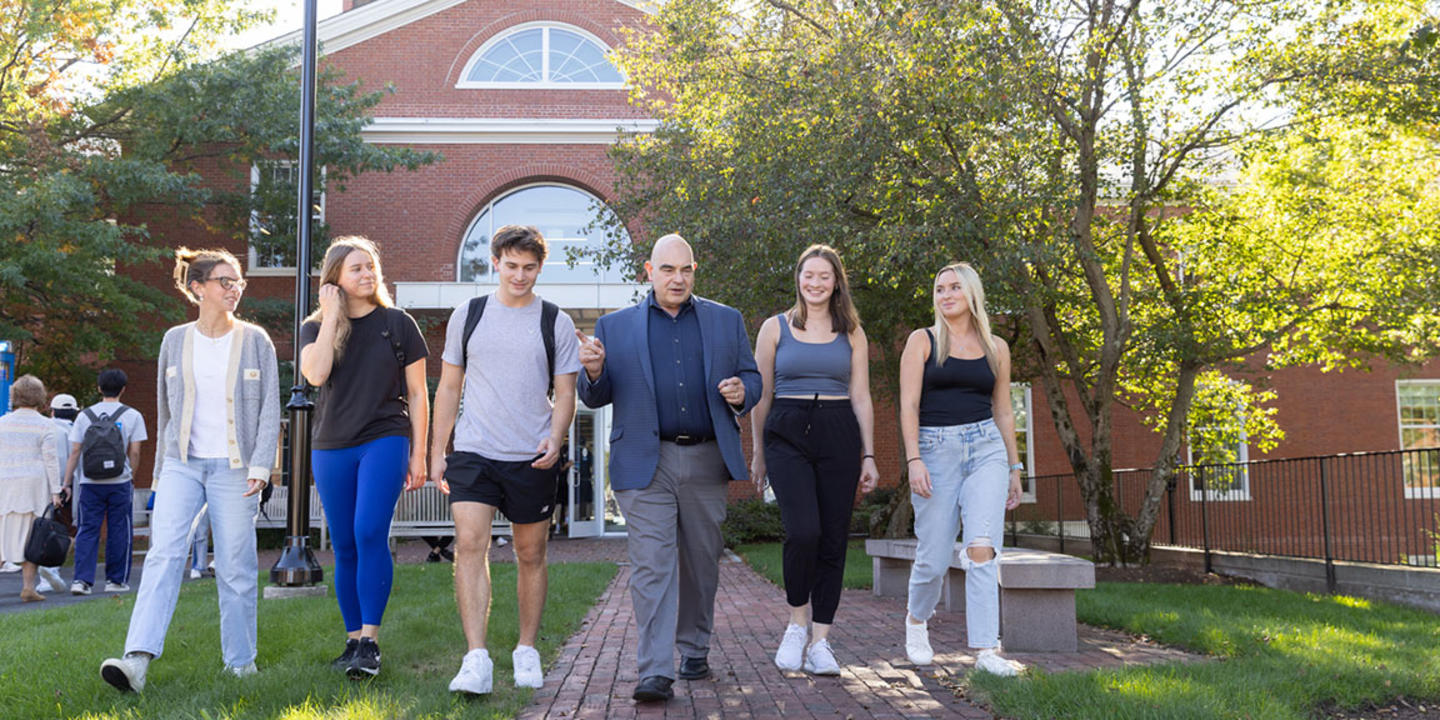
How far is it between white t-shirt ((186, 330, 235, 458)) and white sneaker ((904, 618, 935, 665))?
3.28 m

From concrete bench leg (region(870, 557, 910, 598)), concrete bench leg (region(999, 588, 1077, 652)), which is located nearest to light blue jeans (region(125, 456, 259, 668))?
concrete bench leg (region(999, 588, 1077, 652))

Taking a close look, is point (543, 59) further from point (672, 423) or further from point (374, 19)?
point (672, 423)

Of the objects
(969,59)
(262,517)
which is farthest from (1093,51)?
(262,517)

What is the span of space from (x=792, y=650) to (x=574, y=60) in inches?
747

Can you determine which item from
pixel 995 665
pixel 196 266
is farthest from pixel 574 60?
pixel 995 665

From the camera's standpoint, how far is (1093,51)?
1135 cm

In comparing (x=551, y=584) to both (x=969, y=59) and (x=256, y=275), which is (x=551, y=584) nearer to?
(x=969, y=59)

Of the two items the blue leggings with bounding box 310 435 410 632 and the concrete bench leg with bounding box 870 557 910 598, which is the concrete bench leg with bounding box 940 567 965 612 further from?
the blue leggings with bounding box 310 435 410 632

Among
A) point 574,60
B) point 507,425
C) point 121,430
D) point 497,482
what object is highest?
point 574,60

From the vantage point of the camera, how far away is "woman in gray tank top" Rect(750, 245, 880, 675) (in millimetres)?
5023

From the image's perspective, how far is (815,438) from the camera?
5023 millimetres

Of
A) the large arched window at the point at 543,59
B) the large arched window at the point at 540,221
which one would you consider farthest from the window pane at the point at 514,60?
the large arched window at the point at 540,221

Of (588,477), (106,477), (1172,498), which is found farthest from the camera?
(588,477)

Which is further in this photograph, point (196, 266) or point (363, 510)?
point (196, 266)
